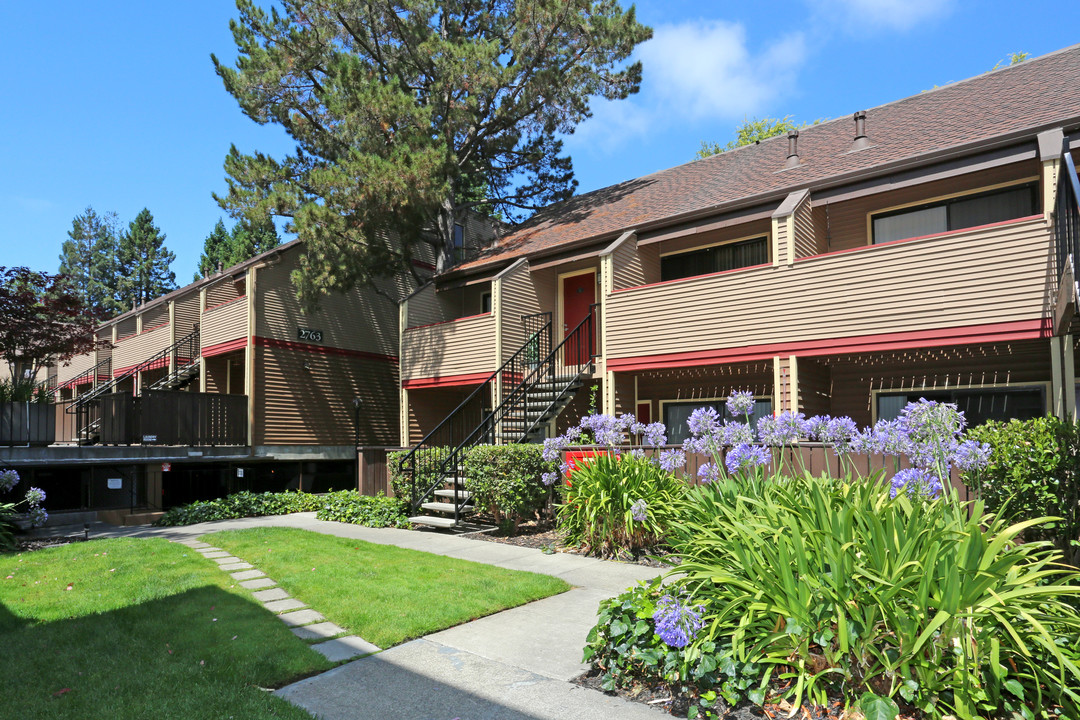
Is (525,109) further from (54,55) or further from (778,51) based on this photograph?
(54,55)

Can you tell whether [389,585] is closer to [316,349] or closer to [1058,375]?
[1058,375]

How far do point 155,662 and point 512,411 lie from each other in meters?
9.80

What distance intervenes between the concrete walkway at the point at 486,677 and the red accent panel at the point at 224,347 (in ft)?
45.0

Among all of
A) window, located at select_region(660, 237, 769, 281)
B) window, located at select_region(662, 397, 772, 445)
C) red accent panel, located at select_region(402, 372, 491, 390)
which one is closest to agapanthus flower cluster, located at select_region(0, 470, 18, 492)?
red accent panel, located at select_region(402, 372, 491, 390)

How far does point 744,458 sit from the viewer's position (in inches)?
212

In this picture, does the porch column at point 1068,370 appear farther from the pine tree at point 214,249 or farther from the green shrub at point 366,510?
the pine tree at point 214,249

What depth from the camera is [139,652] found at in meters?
4.78

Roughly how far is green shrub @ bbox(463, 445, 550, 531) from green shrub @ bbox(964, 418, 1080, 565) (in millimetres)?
6012

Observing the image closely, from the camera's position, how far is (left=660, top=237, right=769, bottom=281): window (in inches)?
515

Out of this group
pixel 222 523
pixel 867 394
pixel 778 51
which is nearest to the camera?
pixel 867 394

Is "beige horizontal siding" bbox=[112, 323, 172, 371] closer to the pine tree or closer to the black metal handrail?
the pine tree

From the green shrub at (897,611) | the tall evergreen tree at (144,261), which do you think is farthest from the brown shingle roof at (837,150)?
the tall evergreen tree at (144,261)

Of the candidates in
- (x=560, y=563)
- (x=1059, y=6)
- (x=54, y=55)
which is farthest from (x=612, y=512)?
(x=1059, y=6)

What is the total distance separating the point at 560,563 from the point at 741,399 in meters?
3.20
